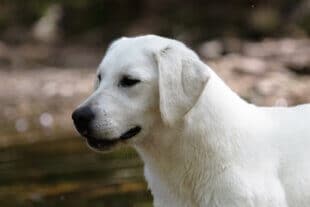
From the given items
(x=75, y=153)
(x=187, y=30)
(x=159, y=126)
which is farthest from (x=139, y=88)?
(x=187, y=30)

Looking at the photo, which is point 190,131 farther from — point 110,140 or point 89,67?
point 89,67

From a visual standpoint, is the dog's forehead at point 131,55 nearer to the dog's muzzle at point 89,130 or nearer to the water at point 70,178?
the dog's muzzle at point 89,130

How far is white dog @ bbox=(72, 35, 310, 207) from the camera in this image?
6.02 metres

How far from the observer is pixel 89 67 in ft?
71.7

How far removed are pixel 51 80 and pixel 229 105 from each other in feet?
46.0

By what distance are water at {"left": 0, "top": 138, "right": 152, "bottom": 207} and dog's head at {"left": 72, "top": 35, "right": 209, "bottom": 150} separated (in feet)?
12.3

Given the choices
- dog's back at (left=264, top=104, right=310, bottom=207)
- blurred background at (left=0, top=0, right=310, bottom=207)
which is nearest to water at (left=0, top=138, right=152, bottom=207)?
blurred background at (left=0, top=0, right=310, bottom=207)

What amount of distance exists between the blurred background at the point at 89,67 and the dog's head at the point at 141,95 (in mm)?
3813

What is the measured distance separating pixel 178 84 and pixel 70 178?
19.1 ft

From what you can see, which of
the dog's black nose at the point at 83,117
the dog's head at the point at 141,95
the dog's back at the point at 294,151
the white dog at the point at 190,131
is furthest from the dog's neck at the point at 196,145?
the dog's black nose at the point at 83,117

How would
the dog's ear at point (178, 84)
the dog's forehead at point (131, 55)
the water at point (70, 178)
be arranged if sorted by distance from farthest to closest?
the water at point (70, 178) → the dog's forehead at point (131, 55) → the dog's ear at point (178, 84)

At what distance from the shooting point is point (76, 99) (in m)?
18.1

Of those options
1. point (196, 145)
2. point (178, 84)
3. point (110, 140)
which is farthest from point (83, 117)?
point (196, 145)

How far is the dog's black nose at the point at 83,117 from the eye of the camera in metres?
6.00
